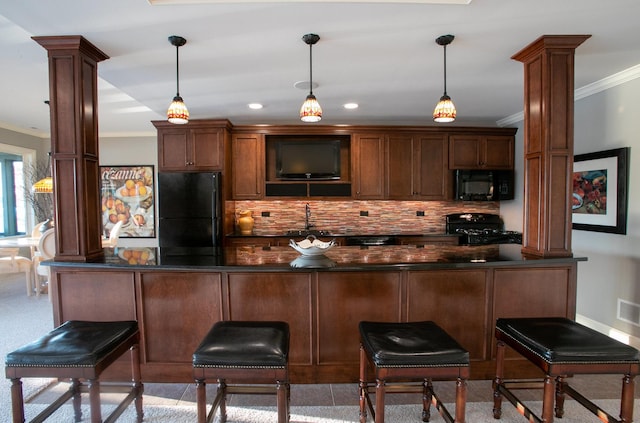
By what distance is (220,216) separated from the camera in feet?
14.3

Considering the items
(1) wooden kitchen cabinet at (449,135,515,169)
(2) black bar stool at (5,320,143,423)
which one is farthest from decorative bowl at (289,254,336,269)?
(1) wooden kitchen cabinet at (449,135,515,169)

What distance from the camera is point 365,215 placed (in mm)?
5156

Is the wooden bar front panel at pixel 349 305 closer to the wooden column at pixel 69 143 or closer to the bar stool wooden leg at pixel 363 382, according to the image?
the bar stool wooden leg at pixel 363 382

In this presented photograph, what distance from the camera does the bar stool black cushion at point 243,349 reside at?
4.76ft

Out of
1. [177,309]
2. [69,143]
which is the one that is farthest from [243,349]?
[69,143]

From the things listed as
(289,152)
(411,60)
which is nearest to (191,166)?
(289,152)

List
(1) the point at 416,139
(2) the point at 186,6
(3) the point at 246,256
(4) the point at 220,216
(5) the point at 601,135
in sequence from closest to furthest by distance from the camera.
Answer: (2) the point at 186,6
(3) the point at 246,256
(5) the point at 601,135
(4) the point at 220,216
(1) the point at 416,139

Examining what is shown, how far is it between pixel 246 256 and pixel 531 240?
204 cm

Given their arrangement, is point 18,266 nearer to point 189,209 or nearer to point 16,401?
point 189,209

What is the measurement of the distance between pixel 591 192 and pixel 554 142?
1.47 metres

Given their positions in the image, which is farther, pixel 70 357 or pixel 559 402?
pixel 559 402

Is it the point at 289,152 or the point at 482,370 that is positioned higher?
the point at 289,152

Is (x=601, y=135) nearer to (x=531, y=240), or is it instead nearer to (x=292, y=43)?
(x=531, y=240)

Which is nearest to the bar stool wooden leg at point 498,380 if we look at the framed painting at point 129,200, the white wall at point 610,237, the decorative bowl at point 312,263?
the decorative bowl at point 312,263
